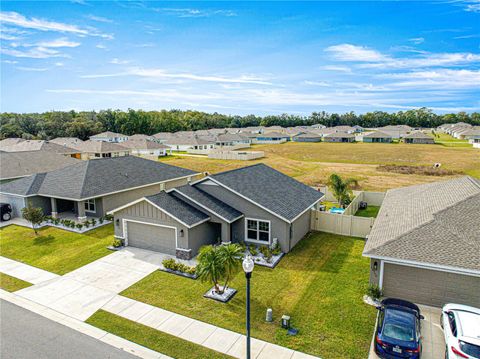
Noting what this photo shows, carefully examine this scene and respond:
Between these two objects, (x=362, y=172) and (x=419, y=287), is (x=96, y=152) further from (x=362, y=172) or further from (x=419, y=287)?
(x=419, y=287)

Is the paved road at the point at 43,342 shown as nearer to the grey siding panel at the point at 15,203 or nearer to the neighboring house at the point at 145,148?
the grey siding panel at the point at 15,203

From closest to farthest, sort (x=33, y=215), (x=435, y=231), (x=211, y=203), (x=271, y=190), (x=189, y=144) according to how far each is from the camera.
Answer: (x=435, y=231), (x=211, y=203), (x=271, y=190), (x=33, y=215), (x=189, y=144)

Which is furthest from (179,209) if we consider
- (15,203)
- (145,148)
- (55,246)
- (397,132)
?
(397,132)

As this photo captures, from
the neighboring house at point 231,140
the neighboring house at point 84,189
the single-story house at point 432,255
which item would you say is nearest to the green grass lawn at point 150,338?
the single-story house at point 432,255

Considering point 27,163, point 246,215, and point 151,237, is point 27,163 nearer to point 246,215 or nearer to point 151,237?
point 151,237

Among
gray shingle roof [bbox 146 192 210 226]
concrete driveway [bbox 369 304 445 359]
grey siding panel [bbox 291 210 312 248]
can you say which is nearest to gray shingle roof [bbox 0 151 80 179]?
gray shingle roof [bbox 146 192 210 226]

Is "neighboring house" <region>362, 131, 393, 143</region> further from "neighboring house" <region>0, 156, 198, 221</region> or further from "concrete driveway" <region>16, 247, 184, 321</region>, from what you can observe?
"concrete driveway" <region>16, 247, 184, 321</region>

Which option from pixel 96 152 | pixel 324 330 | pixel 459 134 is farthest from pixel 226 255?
pixel 459 134
